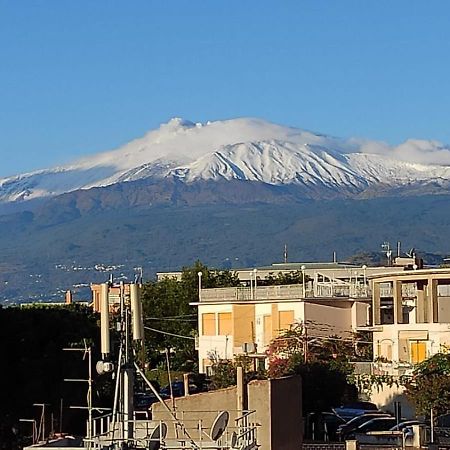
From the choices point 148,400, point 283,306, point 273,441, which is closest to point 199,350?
point 283,306

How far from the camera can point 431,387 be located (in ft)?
122

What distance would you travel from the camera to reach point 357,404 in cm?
3838

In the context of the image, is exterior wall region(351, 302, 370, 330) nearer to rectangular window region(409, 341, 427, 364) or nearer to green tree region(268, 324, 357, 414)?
green tree region(268, 324, 357, 414)

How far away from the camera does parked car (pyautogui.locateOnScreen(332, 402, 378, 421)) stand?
1314 inches

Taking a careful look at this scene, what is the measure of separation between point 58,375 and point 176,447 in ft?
58.4

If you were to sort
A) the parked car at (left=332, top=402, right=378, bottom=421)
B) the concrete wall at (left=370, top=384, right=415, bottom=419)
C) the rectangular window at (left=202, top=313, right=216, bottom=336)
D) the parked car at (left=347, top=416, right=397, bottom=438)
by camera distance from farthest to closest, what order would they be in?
the rectangular window at (left=202, top=313, right=216, bottom=336) → the concrete wall at (left=370, top=384, right=415, bottom=419) → the parked car at (left=332, top=402, right=378, bottom=421) → the parked car at (left=347, top=416, right=397, bottom=438)

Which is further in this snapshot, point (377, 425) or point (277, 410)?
point (377, 425)

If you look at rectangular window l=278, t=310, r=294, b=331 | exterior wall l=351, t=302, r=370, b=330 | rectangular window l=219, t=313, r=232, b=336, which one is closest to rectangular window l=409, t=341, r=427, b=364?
exterior wall l=351, t=302, r=370, b=330

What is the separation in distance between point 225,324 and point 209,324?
3.99 feet

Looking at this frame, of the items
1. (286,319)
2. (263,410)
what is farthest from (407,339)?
(263,410)

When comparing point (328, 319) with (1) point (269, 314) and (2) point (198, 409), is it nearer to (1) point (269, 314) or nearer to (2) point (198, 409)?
(1) point (269, 314)

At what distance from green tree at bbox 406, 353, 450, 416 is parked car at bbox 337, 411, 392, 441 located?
2878mm

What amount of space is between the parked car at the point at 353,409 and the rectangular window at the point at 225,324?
17.6 metres

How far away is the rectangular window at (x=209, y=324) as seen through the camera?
57.8m
